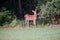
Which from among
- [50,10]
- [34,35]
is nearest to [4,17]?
[50,10]

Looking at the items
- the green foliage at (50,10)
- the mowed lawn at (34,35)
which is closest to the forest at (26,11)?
the green foliage at (50,10)

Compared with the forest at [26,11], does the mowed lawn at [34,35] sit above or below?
below

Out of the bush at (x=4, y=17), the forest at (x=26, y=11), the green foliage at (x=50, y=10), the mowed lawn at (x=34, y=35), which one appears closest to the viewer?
the mowed lawn at (x=34, y=35)

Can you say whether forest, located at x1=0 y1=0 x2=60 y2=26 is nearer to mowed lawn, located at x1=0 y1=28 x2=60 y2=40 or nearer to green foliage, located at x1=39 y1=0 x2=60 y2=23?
green foliage, located at x1=39 y1=0 x2=60 y2=23

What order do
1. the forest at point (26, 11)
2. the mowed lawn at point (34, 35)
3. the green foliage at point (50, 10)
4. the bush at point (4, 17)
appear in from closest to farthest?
the mowed lawn at point (34, 35) < the green foliage at point (50, 10) < the forest at point (26, 11) < the bush at point (4, 17)

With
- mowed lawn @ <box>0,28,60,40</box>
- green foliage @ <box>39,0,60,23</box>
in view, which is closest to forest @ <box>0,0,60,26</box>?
green foliage @ <box>39,0,60,23</box>

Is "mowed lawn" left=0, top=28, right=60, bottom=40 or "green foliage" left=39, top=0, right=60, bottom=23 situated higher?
"green foliage" left=39, top=0, right=60, bottom=23

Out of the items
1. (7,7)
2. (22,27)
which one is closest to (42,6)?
(22,27)

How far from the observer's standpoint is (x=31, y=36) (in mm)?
13141

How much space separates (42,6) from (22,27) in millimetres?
2209

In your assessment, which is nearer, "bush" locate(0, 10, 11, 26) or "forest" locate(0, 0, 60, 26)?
"forest" locate(0, 0, 60, 26)

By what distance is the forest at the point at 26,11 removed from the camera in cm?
1658

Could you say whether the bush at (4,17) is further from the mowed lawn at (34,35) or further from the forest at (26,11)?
the mowed lawn at (34,35)

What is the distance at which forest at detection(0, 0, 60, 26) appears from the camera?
16578 mm
